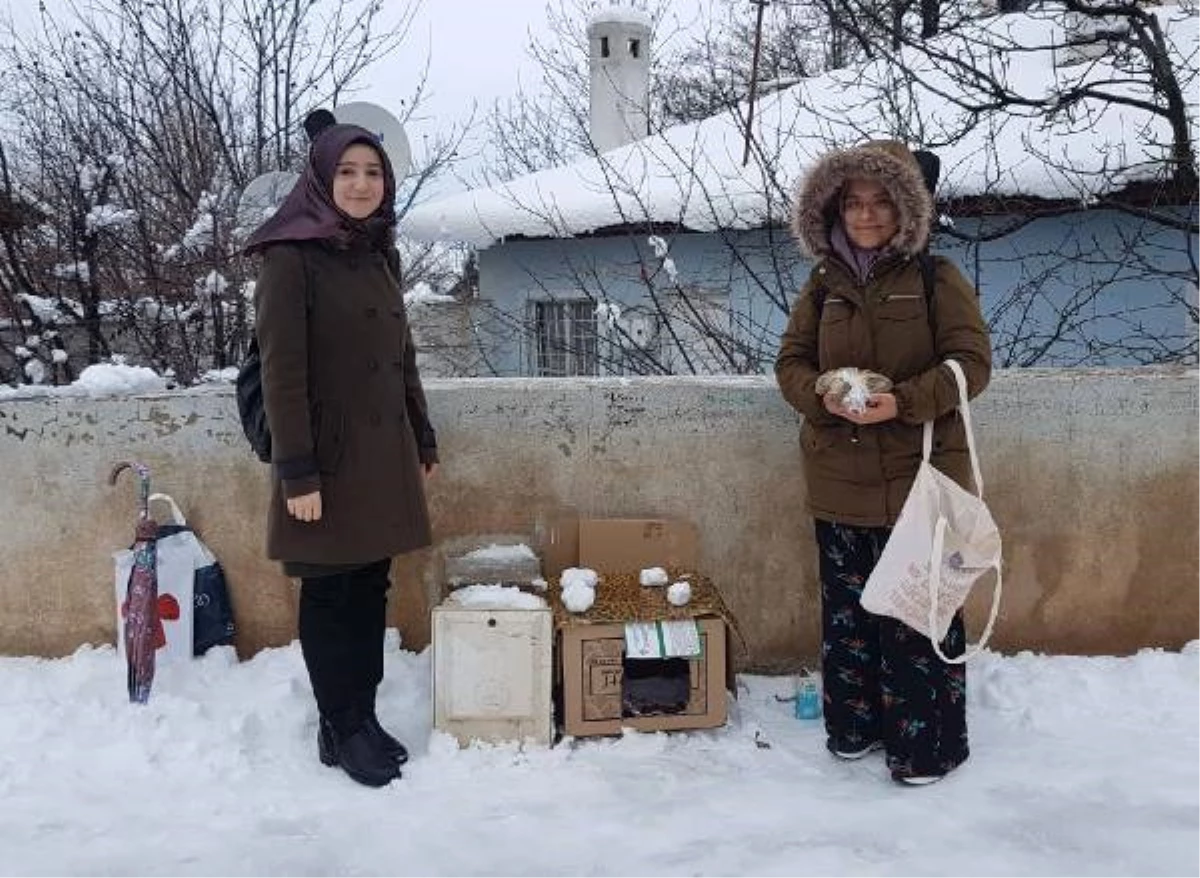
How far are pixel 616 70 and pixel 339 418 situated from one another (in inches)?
433

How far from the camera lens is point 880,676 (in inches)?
122

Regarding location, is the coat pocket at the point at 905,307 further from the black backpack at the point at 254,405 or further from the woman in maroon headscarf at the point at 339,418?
the black backpack at the point at 254,405

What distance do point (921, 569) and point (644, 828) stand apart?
3.23 ft

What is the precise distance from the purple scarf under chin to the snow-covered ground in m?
1.42

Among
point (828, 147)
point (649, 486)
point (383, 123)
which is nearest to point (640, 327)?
point (828, 147)

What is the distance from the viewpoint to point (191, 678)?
3395 mm

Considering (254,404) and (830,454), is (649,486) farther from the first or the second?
(254,404)

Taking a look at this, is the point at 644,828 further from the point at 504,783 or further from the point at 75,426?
the point at 75,426

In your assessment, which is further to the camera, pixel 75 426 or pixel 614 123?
pixel 614 123

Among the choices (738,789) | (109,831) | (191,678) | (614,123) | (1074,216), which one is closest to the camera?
(109,831)

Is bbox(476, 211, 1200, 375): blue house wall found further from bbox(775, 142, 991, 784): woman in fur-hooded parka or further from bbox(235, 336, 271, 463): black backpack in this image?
bbox(235, 336, 271, 463): black backpack

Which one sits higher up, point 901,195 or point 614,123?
point 614,123

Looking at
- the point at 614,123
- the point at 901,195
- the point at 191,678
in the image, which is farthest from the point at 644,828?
the point at 614,123

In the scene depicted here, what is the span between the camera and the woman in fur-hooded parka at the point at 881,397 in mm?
2861
